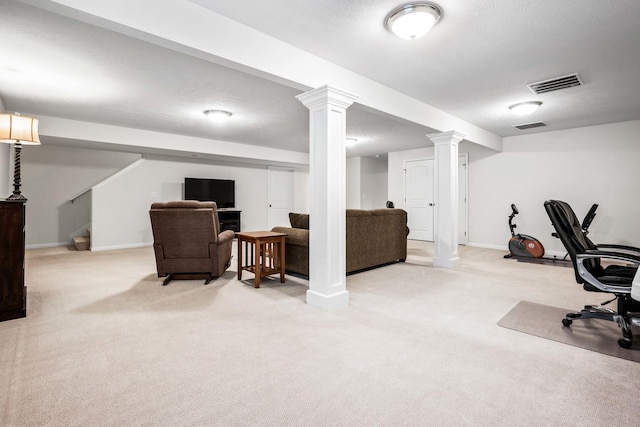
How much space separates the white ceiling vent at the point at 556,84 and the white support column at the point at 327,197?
2278 millimetres

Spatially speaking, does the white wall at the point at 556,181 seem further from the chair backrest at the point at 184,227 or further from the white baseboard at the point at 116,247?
the white baseboard at the point at 116,247

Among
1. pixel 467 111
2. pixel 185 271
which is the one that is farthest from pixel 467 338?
pixel 467 111

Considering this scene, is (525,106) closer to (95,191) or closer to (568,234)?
(568,234)

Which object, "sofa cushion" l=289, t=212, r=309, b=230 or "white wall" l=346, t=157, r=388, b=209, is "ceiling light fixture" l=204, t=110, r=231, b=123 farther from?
"white wall" l=346, t=157, r=388, b=209

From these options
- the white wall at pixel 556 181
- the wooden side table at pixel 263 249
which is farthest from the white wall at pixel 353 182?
the wooden side table at pixel 263 249

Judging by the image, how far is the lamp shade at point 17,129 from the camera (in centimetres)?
286

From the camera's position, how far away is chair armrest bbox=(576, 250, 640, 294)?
2145mm

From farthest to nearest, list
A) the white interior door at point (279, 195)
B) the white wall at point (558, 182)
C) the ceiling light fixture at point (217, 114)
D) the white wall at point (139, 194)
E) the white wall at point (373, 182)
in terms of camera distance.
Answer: the white wall at point (373, 182) → the white interior door at point (279, 195) → the white wall at point (139, 194) → the white wall at point (558, 182) → the ceiling light fixture at point (217, 114)

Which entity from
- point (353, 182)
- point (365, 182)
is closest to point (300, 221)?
point (353, 182)

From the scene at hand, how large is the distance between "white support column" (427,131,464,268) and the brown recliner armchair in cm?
326

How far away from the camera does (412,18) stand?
220cm

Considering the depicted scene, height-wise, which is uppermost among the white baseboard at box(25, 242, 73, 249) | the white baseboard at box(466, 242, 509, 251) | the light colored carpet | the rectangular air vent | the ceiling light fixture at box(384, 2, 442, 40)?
the rectangular air vent

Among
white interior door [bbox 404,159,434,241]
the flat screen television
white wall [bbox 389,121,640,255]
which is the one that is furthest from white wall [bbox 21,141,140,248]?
white wall [bbox 389,121,640,255]

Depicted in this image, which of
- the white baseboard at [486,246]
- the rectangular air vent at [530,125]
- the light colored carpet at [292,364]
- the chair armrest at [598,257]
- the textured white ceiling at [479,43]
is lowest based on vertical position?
the light colored carpet at [292,364]
